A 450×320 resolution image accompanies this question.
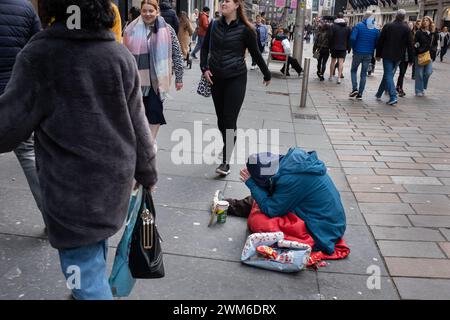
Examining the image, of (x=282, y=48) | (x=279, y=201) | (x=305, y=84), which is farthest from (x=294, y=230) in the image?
(x=282, y=48)

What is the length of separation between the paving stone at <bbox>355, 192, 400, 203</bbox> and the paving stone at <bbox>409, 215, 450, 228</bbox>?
0.40 meters

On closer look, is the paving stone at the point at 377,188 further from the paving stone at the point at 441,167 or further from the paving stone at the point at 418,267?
the paving stone at the point at 418,267

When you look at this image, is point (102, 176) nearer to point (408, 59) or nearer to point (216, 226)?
point (216, 226)

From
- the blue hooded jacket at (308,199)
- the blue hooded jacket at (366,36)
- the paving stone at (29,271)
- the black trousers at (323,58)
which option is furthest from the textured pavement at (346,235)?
the black trousers at (323,58)

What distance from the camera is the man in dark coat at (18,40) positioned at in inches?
128

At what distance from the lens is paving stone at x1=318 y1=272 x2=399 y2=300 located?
294 centimetres

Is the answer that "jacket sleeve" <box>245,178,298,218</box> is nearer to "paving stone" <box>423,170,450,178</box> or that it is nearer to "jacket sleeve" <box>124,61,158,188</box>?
"jacket sleeve" <box>124,61,158,188</box>

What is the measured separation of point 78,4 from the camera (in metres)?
1.78

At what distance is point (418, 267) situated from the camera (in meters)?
3.37

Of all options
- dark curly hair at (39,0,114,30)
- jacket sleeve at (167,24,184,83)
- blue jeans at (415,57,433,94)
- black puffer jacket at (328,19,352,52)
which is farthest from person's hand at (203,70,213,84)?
black puffer jacket at (328,19,352,52)

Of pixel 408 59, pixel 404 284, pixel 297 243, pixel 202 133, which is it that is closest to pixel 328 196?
pixel 297 243

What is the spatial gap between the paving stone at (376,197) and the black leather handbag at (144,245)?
2896mm

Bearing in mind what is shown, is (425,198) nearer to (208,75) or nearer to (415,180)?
(415,180)

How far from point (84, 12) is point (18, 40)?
183cm
